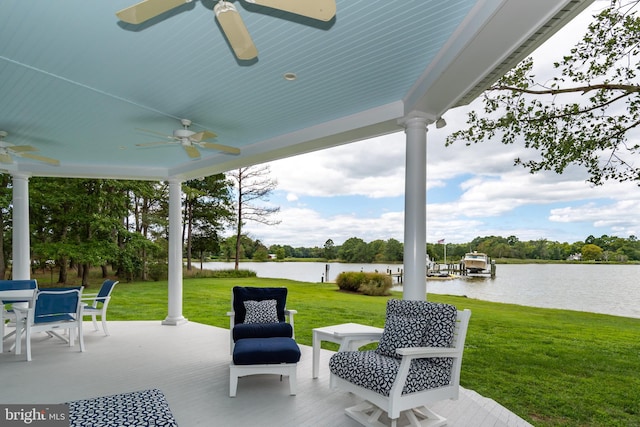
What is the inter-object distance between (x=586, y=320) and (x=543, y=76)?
5.42 m

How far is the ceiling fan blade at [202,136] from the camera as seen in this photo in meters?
4.01

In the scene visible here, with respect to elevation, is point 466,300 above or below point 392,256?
below

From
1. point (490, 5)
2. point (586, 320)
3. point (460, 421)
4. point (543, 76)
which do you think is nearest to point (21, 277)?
point (460, 421)

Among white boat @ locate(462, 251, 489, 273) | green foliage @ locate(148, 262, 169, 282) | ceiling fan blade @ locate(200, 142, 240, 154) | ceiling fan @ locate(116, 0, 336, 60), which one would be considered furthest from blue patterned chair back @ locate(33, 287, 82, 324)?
green foliage @ locate(148, 262, 169, 282)

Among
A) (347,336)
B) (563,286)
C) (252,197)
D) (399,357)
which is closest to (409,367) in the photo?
(399,357)

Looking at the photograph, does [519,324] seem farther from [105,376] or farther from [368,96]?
[105,376]

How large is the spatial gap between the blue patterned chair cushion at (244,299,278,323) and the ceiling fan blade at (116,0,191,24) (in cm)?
329

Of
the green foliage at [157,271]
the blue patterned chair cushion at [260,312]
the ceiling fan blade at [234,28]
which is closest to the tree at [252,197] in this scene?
the green foliage at [157,271]

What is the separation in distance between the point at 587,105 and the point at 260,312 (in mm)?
4792

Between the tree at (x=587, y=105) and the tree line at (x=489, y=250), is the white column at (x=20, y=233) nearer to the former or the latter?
the tree line at (x=489, y=250)

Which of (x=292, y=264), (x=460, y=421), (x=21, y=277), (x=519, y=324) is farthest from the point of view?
(x=292, y=264)

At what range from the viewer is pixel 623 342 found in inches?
234

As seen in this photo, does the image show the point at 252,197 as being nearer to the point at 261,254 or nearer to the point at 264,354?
the point at 261,254

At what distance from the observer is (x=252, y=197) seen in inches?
599
